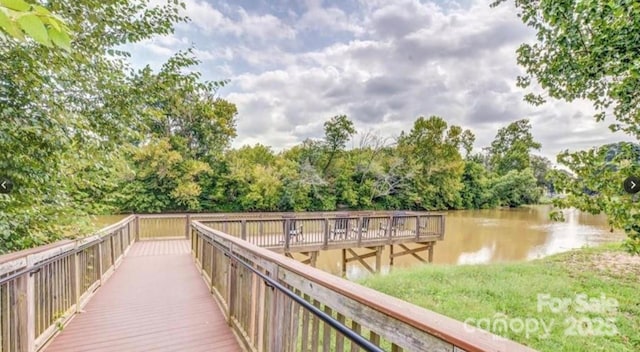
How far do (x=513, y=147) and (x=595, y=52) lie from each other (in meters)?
49.8

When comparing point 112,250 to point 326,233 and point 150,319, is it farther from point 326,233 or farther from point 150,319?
point 326,233

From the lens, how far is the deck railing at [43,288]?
2203 millimetres

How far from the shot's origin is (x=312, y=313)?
1479 mm

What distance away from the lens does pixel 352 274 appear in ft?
35.6

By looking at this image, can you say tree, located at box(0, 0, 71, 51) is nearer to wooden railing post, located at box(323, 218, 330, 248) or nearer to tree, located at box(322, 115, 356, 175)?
wooden railing post, located at box(323, 218, 330, 248)

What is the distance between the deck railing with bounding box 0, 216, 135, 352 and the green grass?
4.84 meters

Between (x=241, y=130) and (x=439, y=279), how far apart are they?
19.8 meters

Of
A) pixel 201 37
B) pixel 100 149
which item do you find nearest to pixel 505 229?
pixel 201 37

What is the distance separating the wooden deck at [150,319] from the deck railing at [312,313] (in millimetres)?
267

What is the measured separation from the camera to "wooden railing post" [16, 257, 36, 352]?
7.63ft

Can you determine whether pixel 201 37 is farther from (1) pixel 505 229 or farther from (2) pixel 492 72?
(1) pixel 505 229

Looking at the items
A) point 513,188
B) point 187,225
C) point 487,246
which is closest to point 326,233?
point 187,225

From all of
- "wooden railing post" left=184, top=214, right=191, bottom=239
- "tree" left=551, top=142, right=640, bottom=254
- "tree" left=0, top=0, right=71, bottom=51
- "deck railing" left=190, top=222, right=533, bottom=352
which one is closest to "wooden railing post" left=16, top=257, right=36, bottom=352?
"deck railing" left=190, top=222, right=533, bottom=352

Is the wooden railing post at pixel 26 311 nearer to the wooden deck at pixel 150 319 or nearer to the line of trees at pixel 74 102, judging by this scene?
the wooden deck at pixel 150 319
